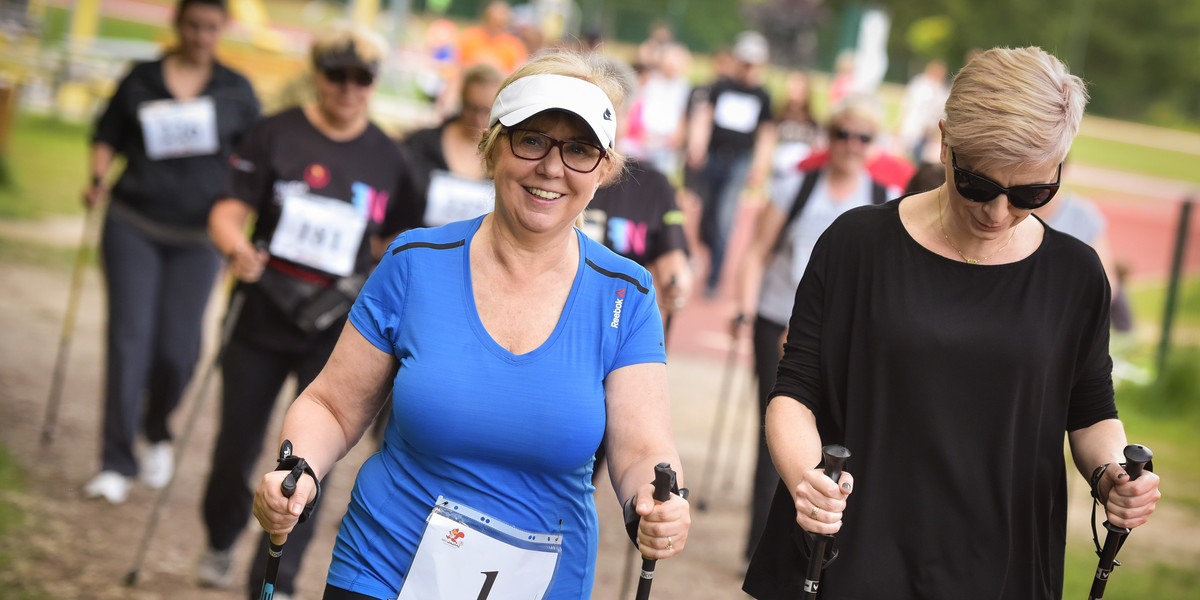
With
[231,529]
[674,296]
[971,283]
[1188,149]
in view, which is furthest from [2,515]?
[1188,149]

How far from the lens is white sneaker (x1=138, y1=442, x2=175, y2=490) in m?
6.86

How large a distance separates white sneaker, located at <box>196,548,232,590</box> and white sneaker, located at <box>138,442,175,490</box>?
1.45m

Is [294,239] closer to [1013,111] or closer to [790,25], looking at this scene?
[1013,111]

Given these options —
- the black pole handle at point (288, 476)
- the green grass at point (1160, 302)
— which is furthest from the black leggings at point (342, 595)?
the green grass at point (1160, 302)

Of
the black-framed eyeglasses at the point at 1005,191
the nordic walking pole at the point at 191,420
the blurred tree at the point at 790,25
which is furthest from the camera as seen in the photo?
the blurred tree at the point at 790,25

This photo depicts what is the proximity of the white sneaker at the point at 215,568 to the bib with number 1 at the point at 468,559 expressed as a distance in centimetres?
295

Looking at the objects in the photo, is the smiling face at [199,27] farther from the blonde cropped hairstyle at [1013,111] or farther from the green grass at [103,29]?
the green grass at [103,29]

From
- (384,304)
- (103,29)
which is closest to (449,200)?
(384,304)

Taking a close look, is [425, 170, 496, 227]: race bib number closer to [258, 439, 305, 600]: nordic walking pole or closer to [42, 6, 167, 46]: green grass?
[258, 439, 305, 600]: nordic walking pole

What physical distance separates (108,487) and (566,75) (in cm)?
444

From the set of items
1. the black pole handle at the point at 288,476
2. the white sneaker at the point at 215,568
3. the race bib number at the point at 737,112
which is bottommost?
the white sneaker at the point at 215,568

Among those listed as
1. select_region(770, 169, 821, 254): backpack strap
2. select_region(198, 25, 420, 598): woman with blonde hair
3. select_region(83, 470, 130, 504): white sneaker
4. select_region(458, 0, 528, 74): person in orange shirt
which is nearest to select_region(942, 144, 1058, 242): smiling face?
select_region(198, 25, 420, 598): woman with blonde hair

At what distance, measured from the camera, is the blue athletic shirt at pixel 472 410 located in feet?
9.11

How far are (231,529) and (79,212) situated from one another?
10311 mm
